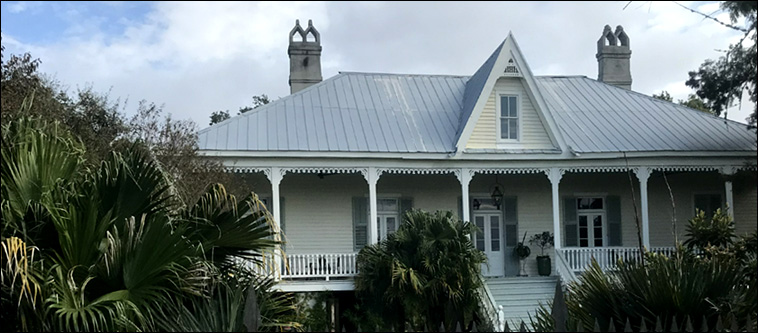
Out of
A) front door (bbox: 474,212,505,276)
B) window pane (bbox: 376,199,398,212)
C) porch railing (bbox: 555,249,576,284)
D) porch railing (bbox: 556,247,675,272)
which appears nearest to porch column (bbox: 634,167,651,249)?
porch railing (bbox: 556,247,675,272)

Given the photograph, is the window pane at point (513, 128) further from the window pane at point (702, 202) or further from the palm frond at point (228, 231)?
the palm frond at point (228, 231)

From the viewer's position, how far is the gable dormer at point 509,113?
2017cm

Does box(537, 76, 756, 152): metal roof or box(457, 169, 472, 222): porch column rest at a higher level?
box(537, 76, 756, 152): metal roof

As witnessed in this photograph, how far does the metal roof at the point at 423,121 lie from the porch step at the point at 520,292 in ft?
11.6

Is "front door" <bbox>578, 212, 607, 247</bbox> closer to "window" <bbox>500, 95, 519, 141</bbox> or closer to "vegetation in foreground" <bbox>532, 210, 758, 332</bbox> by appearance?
"window" <bbox>500, 95, 519, 141</bbox>

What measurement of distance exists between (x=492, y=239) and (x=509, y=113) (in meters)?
3.65

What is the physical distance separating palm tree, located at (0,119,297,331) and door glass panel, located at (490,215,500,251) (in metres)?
15.2

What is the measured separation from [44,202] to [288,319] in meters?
2.44

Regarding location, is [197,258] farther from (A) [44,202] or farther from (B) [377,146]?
(B) [377,146]

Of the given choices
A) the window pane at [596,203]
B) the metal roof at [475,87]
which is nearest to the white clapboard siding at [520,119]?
the metal roof at [475,87]

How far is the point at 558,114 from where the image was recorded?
2262cm

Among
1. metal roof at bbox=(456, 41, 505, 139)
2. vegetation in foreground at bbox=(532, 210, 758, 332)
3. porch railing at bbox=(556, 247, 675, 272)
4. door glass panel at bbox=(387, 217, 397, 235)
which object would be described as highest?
metal roof at bbox=(456, 41, 505, 139)

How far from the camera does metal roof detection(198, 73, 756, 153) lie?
19.6 metres

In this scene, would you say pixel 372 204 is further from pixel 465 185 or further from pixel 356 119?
pixel 356 119
